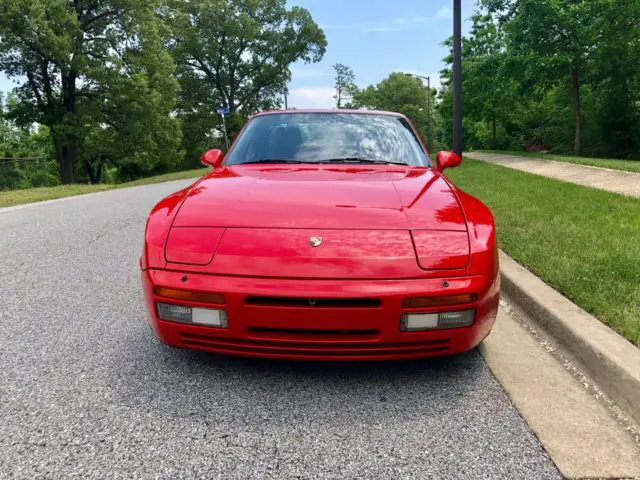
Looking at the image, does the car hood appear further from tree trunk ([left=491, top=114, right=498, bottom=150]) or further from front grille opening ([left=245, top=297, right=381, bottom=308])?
tree trunk ([left=491, top=114, right=498, bottom=150])

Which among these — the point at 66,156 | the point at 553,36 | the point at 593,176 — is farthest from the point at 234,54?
the point at 593,176

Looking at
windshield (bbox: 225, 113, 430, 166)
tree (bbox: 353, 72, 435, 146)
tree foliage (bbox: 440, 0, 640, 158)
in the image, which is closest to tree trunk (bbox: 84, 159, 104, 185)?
tree foliage (bbox: 440, 0, 640, 158)

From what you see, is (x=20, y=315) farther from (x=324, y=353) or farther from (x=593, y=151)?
(x=593, y=151)

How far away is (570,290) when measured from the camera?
3205 millimetres

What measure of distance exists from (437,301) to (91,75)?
88.4 ft

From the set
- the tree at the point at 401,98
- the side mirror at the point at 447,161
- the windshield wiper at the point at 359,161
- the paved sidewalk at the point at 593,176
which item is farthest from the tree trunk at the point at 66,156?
the tree at the point at 401,98

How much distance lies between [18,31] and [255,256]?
2633cm

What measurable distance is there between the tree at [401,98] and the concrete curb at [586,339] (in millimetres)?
76669

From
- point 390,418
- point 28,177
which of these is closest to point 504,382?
point 390,418

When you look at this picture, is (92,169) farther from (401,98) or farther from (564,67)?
(401,98)

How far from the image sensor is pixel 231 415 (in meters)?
2.06

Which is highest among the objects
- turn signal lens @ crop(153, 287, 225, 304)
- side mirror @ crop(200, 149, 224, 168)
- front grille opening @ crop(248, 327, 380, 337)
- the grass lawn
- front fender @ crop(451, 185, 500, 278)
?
side mirror @ crop(200, 149, 224, 168)

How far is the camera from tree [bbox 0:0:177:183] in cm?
2477

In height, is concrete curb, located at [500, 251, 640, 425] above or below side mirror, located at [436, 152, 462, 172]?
below
